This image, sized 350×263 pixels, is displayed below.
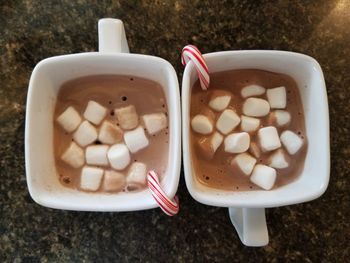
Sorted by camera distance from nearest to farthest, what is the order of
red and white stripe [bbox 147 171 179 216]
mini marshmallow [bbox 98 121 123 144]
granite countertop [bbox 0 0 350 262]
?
red and white stripe [bbox 147 171 179 216] < mini marshmallow [bbox 98 121 123 144] < granite countertop [bbox 0 0 350 262]

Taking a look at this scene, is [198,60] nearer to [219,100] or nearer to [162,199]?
[219,100]

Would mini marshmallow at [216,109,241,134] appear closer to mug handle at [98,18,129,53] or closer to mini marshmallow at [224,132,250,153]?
mini marshmallow at [224,132,250,153]

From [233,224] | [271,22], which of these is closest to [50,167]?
[233,224]

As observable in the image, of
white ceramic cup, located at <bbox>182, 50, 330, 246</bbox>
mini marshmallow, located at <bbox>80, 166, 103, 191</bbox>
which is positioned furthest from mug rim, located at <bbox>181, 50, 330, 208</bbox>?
mini marshmallow, located at <bbox>80, 166, 103, 191</bbox>

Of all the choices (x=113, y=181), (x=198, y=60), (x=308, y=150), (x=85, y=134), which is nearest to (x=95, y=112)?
(x=85, y=134)

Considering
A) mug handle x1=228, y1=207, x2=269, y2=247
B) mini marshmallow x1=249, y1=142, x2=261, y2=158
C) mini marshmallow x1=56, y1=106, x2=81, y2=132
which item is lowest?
mug handle x1=228, y1=207, x2=269, y2=247

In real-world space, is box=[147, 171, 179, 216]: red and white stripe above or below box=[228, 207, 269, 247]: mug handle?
above

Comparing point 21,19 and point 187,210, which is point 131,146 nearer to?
point 187,210
